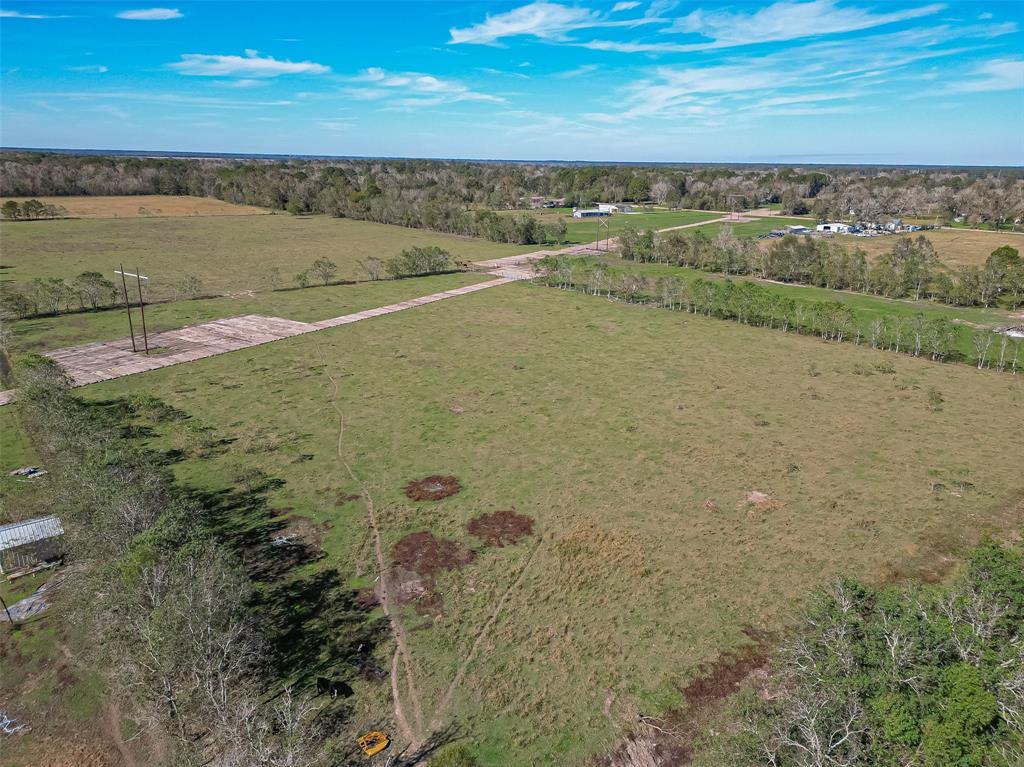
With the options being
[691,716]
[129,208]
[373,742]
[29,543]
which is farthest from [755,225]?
[129,208]

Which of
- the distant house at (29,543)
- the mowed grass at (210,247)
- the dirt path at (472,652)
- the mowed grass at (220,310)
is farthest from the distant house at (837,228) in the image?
the distant house at (29,543)

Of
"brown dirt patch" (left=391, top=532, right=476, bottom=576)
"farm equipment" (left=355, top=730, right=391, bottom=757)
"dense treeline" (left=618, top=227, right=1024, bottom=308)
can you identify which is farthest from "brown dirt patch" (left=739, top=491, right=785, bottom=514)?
"dense treeline" (left=618, top=227, right=1024, bottom=308)

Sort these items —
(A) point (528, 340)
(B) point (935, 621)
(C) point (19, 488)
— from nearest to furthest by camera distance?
(B) point (935, 621), (C) point (19, 488), (A) point (528, 340)

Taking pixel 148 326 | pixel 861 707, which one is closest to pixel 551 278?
pixel 148 326

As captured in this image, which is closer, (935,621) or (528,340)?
(935,621)

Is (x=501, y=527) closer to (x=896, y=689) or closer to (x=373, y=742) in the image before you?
(x=373, y=742)

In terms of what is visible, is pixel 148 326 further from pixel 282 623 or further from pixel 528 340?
pixel 282 623

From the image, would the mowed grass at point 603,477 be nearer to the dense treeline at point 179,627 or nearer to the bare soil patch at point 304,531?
the bare soil patch at point 304,531
